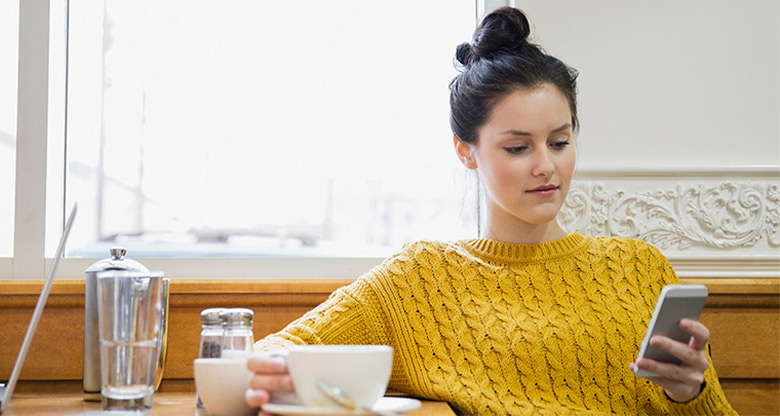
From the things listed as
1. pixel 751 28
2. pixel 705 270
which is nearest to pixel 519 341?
pixel 705 270

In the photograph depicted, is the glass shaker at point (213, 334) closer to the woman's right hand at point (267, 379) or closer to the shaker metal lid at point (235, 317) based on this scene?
the shaker metal lid at point (235, 317)

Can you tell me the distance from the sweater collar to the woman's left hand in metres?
0.32

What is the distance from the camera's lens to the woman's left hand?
104 centimetres

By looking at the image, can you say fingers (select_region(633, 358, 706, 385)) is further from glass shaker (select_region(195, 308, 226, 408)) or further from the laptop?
the laptop

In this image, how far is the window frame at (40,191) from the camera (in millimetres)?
1597

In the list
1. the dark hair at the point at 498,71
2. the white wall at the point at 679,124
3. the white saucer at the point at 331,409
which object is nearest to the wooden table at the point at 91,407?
the white saucer at the point at 331,409

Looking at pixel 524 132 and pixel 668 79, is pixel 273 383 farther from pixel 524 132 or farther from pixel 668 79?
pixel 668 79

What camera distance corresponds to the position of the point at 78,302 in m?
1.48

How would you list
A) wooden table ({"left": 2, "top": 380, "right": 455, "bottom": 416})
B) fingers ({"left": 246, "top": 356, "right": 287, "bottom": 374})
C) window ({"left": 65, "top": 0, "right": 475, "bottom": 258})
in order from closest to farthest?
fingers ({"left": 246, "top": 356, "right": 287, "bottom": 374}) < wooden table ({"left": 2, "top": 380, "right": 455, "bottom": 416}) < window ({"left": 65, "top": 0, "right": 475, "bottom": 258})

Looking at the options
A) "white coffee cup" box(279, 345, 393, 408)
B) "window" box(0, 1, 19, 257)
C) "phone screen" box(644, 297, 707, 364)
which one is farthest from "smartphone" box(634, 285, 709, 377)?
"window" box(0, 1, 19, 257)

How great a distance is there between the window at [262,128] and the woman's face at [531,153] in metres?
0.37

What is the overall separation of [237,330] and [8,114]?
37.7 inches

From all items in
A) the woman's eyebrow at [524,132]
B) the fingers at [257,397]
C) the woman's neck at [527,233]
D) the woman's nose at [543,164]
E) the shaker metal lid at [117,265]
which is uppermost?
the woman's eyebrow at [524,132]

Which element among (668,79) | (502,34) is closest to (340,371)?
(502,34)
